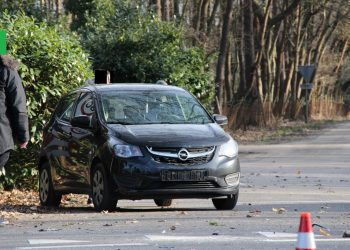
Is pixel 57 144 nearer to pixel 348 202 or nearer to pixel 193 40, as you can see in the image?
pixel 348 202

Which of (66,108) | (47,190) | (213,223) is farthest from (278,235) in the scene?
(66,108)

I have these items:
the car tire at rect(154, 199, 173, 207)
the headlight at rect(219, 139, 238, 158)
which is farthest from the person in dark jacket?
the car tire at rect(154, 199, 173, 207)

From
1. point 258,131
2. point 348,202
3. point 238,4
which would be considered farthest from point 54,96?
point 238,4

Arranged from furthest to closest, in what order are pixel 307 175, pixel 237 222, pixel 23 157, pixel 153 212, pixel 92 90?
pixel 307 175 → pixel 23 157 → pixel 92 90 → pixel 153 212 → pixel 237 222

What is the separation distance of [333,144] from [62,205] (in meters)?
23.5

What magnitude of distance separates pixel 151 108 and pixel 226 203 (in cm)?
155

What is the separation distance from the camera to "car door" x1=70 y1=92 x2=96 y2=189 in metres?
14.3

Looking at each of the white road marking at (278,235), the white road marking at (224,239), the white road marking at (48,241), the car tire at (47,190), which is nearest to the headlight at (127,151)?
the car tire at (47,190)

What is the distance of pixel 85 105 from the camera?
14938 mm

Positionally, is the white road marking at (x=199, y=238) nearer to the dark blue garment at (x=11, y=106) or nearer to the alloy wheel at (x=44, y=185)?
the dark blue garment at (x=11, y=106)

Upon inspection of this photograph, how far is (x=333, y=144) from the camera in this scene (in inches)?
1506

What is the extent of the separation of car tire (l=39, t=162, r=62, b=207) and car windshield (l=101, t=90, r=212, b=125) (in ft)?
4.80

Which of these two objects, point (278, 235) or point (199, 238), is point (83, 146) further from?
point (278, 235)

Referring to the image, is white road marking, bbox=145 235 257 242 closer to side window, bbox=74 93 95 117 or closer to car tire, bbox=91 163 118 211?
car tire, bbox=91 163 118 211
